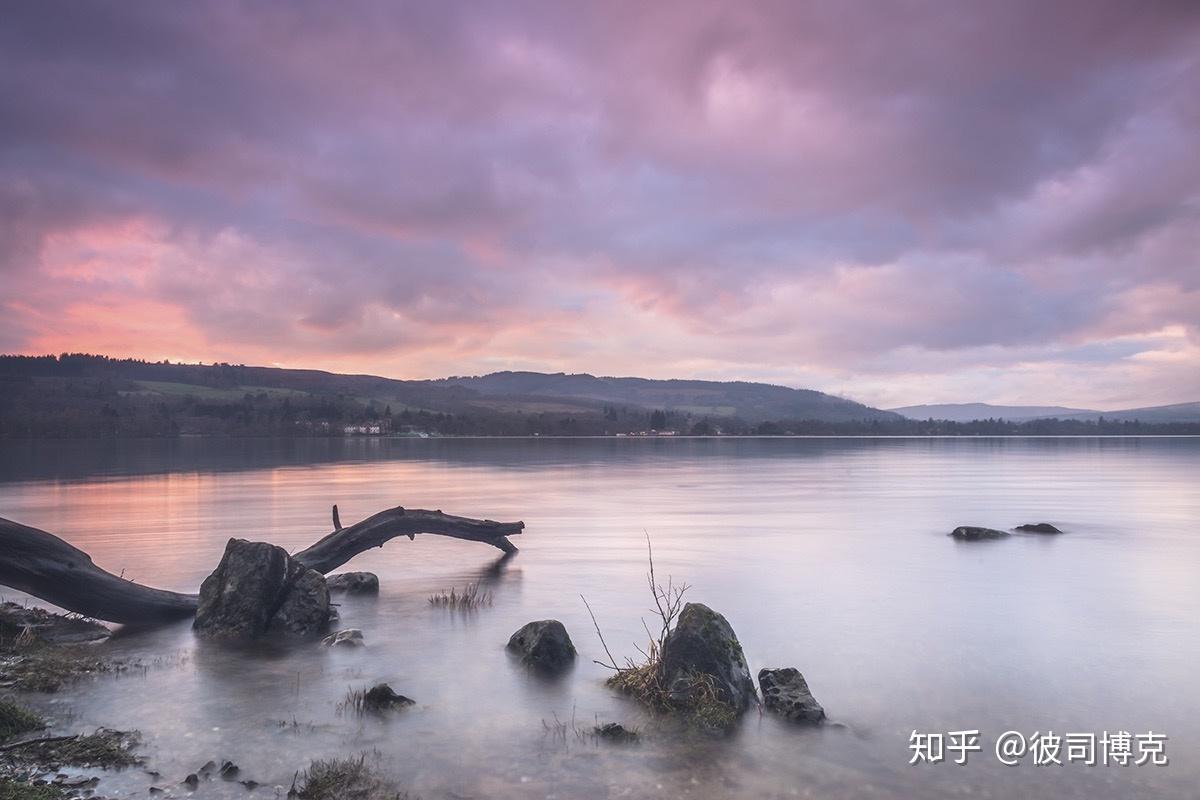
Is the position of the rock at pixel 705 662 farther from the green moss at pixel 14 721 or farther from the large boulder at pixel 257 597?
the green moss at pixel 14 721

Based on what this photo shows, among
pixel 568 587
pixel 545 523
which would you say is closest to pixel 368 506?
pixel 545 523

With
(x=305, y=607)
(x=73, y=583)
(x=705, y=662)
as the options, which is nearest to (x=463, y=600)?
(x=305, y=607)

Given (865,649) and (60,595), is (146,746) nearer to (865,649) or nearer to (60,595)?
(60,595)

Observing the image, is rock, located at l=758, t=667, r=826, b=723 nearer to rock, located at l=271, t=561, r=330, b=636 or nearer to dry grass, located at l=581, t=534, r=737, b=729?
dry grass, located at l=581, t=534, r=737, b=729

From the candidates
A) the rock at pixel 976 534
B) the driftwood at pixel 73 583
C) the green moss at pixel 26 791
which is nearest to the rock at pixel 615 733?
the green moss at pixel 26 791

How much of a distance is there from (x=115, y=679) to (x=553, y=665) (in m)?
6.71

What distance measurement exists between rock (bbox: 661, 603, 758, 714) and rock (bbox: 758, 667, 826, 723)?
0.27 meters

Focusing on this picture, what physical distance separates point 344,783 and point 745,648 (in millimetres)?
8433

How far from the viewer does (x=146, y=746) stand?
862cm

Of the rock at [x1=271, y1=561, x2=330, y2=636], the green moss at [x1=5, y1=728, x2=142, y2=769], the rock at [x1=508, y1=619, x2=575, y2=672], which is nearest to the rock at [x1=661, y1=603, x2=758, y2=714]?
the rock at [x1=508, y1=619, x2=575, y2=672]

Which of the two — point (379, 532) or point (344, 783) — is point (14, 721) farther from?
point (379, 532)

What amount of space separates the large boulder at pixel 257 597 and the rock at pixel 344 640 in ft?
Result: 3.38

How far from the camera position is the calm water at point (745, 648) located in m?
8.48

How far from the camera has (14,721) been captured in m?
8.75
